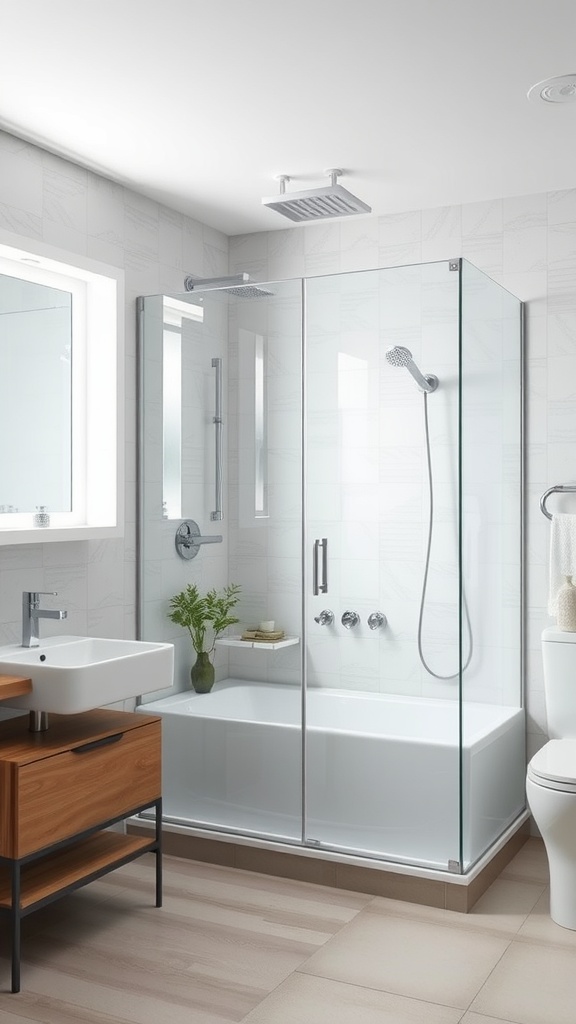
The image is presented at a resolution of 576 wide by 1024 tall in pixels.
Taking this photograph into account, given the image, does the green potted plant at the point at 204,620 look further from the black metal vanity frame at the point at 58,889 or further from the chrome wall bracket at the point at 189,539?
the black metal vanity frame at the point at 58,889

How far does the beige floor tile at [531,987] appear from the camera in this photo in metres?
2.44

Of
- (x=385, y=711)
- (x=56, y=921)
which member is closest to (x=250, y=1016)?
(x=56, y=921)

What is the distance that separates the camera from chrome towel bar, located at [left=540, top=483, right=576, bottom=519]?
3.70 meters

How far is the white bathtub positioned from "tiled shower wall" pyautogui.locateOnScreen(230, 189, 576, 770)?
22.7 inches

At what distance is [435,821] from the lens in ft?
10.3

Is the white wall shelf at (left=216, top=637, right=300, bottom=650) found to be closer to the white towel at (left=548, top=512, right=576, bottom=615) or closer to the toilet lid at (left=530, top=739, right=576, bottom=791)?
the toilet lid at (left=530, top=739, right=576, bottom=791)

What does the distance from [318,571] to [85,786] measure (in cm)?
109

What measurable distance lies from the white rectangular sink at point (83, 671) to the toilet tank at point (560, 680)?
4.80 feet

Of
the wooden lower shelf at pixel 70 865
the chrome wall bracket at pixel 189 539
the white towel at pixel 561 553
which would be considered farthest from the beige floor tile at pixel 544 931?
the chrome wall bracket at pixel 189 539

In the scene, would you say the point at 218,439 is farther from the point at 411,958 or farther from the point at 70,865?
the point at 411,958

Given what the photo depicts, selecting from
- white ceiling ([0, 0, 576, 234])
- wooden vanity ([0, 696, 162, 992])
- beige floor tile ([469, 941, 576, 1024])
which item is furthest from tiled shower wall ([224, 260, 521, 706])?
beige floor tile ([469, 941, 576, 1024])

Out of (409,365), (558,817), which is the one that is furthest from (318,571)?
(558,817)

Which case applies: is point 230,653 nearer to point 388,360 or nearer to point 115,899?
point 115,899

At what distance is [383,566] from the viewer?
3232mm
